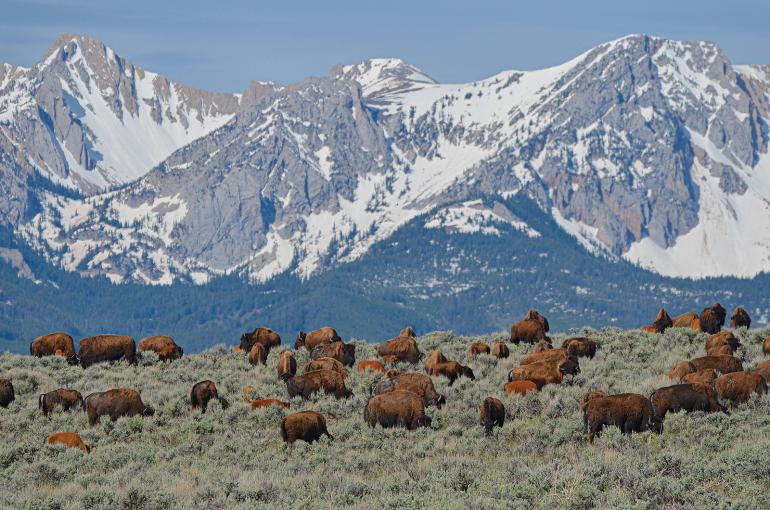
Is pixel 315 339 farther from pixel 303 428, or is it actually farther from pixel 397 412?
pixel 303 428

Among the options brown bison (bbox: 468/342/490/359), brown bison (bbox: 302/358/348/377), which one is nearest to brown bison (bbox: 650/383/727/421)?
brown bison (bbox: 302/358/348/377)

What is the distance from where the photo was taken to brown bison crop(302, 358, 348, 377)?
3781 centimetres

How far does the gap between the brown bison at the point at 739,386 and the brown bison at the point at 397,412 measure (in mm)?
7391

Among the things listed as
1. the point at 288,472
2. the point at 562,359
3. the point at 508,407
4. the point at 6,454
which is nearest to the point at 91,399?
the point at 6,454

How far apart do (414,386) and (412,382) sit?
15.1 inches

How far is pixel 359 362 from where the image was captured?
40875 millimetres

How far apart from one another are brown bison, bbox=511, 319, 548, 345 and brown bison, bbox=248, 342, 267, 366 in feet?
31.2

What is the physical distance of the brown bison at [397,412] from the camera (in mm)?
31328

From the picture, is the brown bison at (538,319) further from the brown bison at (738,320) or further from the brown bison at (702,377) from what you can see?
the brown bison at (702,377)

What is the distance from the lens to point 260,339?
154 ft

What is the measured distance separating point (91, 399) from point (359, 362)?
10.4 m

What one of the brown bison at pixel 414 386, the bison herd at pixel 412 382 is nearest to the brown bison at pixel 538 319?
the bison herd at pixel 412 382

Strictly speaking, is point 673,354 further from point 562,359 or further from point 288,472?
point 288,472

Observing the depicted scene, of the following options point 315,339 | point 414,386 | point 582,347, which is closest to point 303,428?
point 414,386
